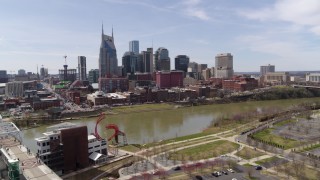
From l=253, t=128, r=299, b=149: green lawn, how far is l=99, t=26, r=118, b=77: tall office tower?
81210mm

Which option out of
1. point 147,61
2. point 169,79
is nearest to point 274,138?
point 169,79

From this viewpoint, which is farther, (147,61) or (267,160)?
(147,61)

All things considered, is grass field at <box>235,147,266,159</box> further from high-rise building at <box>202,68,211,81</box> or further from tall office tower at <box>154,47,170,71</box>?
tall office tower at <box>154,47,170,71</box>

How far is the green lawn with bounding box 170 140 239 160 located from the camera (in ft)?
72.0

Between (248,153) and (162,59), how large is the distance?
9458 centimetres

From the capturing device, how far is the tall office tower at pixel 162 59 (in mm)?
114500

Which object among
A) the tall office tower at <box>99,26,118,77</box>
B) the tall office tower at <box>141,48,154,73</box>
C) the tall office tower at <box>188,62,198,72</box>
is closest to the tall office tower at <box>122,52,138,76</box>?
the tall office tower at <box>141,48,154,73</box>

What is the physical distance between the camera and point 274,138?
2673cm

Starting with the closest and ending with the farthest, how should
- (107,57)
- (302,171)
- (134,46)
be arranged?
(302,171) → (107,57) → (134,46)

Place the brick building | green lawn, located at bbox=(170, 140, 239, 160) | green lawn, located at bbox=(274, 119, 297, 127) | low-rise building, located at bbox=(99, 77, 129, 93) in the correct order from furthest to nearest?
the brick building → low-rise building, located at bbox=(99, 77, 129, 93) → green lawn, located at bbox=(274, 119, 297, 127) → green lawn, located at bbox=(170, 140, 239, 160)

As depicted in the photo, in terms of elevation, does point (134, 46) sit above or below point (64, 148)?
above

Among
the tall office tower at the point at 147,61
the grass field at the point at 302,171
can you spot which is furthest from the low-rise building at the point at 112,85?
the grass field at the point at 302,171

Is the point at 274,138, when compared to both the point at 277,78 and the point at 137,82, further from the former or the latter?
the point at 277,78

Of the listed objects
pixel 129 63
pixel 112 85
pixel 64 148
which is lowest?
pixel 64 148
